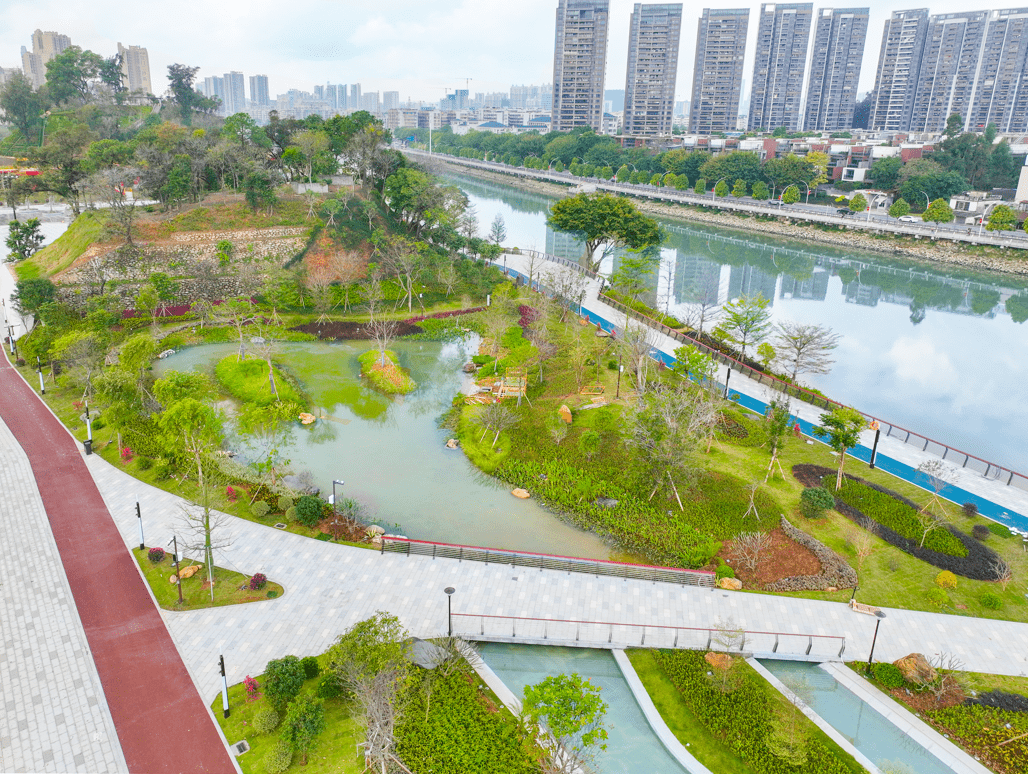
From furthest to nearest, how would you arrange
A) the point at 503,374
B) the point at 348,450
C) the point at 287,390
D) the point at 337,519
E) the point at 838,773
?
the point at 503,374 → the point at 287,390 → the point at 348,450 → the point at 337,519 → the point at 838,773

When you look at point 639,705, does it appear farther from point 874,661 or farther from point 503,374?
point 503,374

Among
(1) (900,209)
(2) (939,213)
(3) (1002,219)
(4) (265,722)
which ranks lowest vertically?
(4) (265,722)

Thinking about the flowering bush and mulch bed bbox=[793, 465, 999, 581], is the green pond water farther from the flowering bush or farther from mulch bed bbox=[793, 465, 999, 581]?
mulch bed bbox=[793, 465, 999, 581]

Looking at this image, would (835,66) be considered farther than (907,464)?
Yes

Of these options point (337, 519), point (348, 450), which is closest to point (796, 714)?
point (337, 519)

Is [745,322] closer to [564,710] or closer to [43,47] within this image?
[564,710]

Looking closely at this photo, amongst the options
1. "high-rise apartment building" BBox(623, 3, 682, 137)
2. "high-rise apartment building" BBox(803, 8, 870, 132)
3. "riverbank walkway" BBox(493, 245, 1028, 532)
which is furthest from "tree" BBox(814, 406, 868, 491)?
"high-rise apartment building" BBox(803, 8, 870, 132)

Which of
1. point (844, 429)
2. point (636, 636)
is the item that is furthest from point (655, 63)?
point (636, 636)
